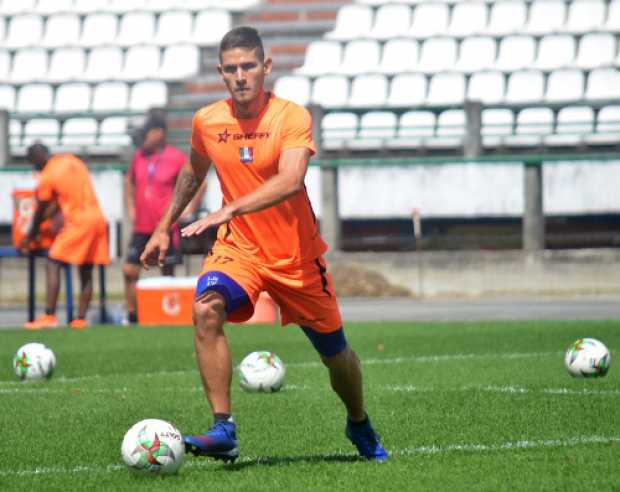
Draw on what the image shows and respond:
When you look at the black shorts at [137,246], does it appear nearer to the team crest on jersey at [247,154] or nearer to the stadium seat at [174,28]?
the team crest on jersey at [247,154]

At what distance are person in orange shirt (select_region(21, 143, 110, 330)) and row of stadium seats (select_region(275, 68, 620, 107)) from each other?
10.2 metres

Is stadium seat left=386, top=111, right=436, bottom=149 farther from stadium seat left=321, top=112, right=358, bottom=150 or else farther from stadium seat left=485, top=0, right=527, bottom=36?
stadium seat left=485, top=0, right=527, bottom=36

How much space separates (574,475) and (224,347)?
175 centimetres

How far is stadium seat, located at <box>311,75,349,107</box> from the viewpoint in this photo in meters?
28.8

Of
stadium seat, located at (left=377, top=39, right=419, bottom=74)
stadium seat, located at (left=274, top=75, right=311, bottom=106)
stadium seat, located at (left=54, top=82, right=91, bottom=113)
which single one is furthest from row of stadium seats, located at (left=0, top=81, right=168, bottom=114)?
stadium seat, located at (left=377, top=39, right=419, bottom=74)

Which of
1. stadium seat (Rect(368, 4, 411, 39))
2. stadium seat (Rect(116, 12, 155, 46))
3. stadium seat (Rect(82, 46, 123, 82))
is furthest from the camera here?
stadium seat (Rect(116, 12, 155, 46))

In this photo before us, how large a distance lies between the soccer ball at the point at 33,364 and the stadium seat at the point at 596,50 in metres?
18.4

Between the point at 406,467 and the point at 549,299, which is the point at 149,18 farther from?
the point at 406,467

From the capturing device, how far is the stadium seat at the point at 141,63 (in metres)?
31.7

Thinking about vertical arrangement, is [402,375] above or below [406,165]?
below

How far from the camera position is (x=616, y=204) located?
23.6 meters

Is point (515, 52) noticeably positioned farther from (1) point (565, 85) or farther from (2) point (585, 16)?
(2) point (585, 16)

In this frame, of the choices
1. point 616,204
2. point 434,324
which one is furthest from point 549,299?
point 434,324

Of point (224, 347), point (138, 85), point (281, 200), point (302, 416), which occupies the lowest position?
point (302, 416)
